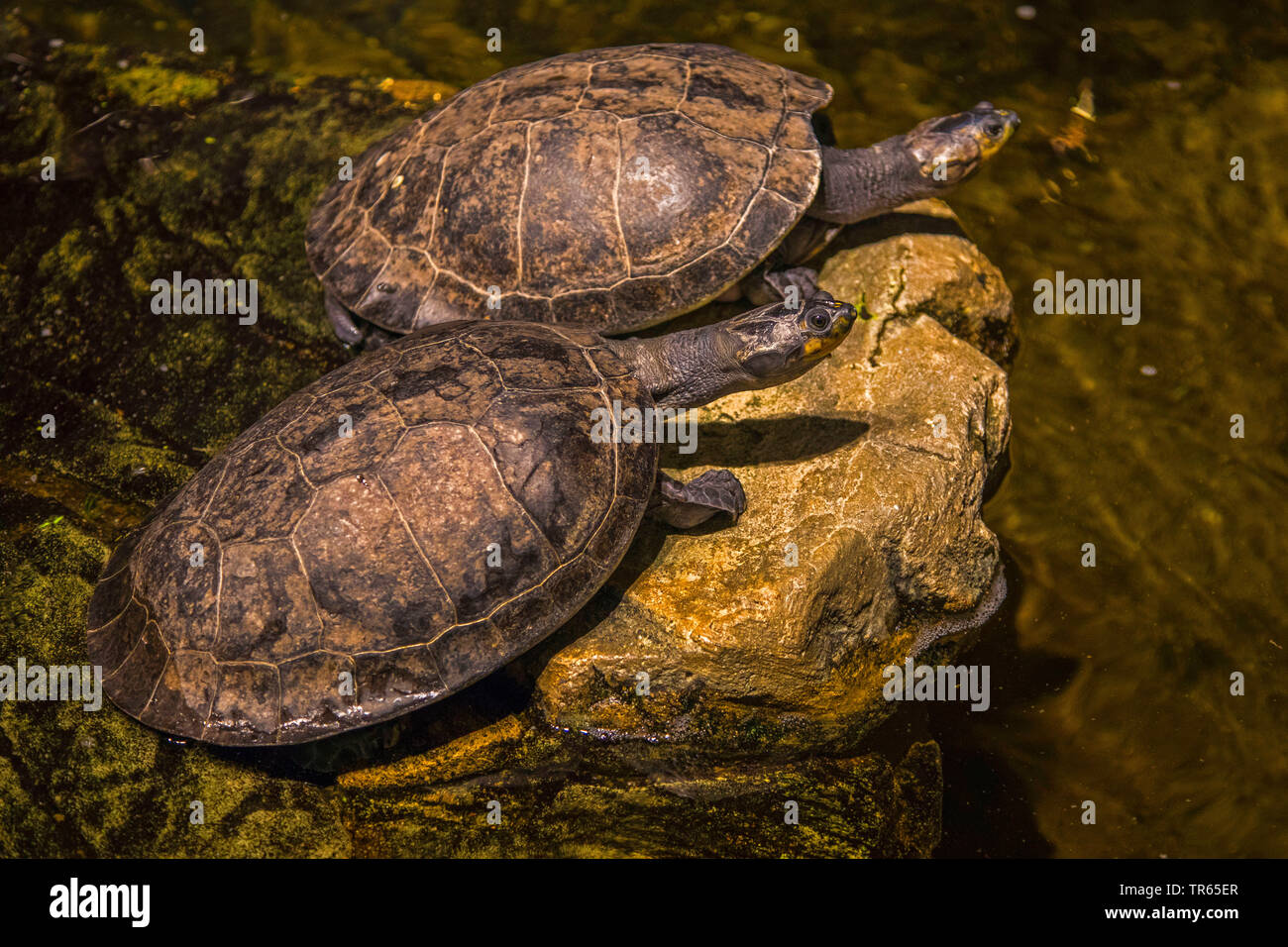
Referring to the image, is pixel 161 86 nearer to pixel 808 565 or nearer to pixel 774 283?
pixel 774 283

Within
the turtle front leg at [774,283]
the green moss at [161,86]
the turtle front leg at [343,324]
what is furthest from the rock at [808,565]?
the green moss at [161,86]

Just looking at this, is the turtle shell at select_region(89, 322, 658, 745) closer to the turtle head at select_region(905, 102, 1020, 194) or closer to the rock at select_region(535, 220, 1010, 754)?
the rock at select_region(535, 220, 1010, 754)

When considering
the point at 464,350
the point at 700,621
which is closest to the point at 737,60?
the point at 464,350

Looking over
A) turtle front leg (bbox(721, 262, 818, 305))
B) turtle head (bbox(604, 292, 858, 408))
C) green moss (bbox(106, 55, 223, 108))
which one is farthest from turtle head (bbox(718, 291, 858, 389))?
green moss (bbox(106, 55, 223, 108))

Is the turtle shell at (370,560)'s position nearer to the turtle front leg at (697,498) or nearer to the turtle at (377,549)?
the turtle at (377,549)

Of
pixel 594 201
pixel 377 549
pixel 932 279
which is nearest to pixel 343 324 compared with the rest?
pixel 594 201
